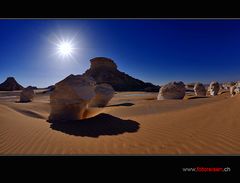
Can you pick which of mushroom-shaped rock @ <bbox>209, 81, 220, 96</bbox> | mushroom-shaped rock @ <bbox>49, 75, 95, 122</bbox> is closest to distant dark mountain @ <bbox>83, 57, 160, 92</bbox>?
mushroom-shaped rock @ <bbox>209, 81, 220, 96</bbox>

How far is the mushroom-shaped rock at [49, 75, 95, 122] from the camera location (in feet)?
26.3

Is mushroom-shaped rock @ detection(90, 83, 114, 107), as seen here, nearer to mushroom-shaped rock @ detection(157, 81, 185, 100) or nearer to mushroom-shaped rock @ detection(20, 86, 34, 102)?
mushroom-shaped rock @ detection(157, 81, 185, 100)

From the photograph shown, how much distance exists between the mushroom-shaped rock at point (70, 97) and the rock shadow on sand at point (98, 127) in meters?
0.94

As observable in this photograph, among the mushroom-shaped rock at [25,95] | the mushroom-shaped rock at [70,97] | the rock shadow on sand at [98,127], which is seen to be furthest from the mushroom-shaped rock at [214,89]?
the rock shadow on sand at [98,127]

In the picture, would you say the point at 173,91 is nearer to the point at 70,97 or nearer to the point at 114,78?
the point at 70,97

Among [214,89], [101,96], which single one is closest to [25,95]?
[101,96]

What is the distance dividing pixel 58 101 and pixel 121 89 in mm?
33246

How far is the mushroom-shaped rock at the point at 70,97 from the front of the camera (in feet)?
26.3

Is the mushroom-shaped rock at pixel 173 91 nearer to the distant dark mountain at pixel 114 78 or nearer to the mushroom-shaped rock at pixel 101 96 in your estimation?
the mushroom-shaped rock at pixel 101 96

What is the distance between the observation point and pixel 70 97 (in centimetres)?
807
